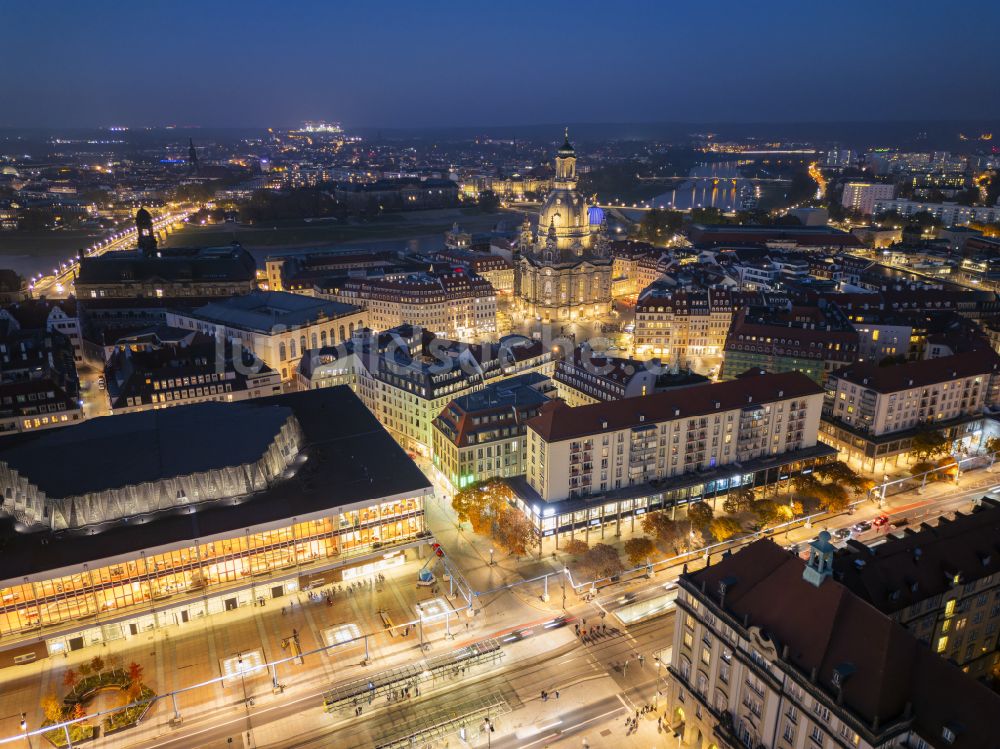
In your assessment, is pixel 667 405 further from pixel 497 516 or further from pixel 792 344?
pixel 792 344

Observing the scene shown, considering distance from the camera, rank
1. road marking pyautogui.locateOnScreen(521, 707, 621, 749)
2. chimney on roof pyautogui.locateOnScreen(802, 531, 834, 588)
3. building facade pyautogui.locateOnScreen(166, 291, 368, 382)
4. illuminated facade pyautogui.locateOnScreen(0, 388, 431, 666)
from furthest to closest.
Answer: building facade pyautogui.locateOnScreen(166, 291, 368, 382) → illuminated facade pyautogui.locateOnScreen(0, 388, 431, 666) → road marking pyautogui.locateOnScreen(521, 707, 621, 749) → chimney on roof pyautogui.locateOnScreen(802, 531, 834, 588)

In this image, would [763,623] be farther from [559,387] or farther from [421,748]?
[559,387]

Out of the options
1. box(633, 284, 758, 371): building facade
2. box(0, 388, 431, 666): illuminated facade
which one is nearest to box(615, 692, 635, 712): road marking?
box(0, 388, 431, 666): illuminated facade

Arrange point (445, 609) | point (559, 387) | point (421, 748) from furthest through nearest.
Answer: point (559, 387)
point (445, 609)
point (421, 748)

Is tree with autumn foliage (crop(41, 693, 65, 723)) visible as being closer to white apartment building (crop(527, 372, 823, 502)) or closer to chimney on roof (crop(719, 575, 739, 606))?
white apartment building (crop(527, 372, 823, 502))

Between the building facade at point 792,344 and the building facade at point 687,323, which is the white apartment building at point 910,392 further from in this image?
the building facade at point 687,323

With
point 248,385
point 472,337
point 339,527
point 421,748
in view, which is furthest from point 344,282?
point 421,748
